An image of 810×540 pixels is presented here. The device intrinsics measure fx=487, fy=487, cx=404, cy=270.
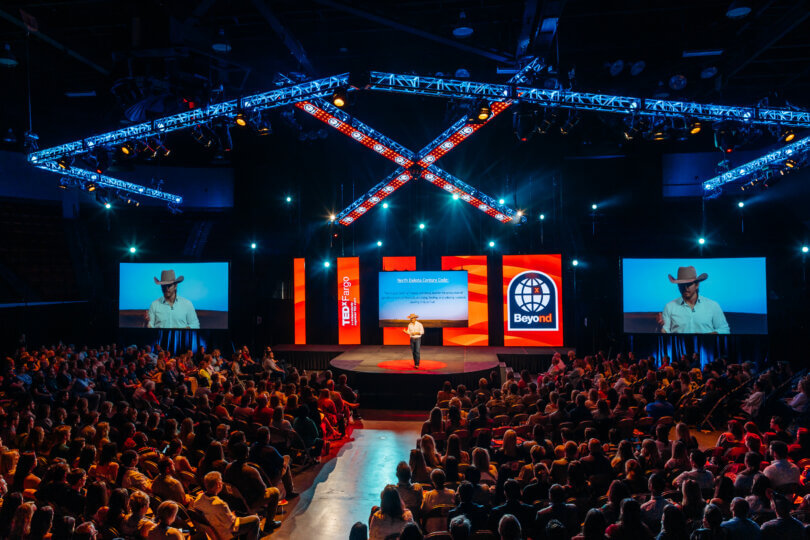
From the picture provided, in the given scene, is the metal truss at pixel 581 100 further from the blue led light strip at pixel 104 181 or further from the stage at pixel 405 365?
the blue led light strip at pixel 104 181

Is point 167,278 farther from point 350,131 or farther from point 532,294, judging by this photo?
point 532,294

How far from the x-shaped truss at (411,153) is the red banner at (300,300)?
2.48 metres

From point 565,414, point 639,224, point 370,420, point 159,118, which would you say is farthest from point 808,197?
point 159,118

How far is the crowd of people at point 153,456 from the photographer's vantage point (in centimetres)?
392

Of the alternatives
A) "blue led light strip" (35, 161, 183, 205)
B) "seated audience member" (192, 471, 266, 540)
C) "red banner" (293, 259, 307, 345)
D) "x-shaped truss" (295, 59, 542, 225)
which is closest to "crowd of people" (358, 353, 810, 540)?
"seated audience member" (192, 471, 266, 540)

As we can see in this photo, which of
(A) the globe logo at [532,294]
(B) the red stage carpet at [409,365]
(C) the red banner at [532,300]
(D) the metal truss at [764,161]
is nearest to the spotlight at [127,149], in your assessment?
(B) the red stage carpet at [409,365]

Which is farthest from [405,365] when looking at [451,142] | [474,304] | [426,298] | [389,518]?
[389,518]

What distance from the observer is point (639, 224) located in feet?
51.6

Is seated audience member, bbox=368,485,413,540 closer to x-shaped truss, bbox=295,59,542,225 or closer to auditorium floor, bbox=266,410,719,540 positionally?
auditorium floor, bbox=266,410,719,540

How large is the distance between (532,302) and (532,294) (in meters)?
0.26

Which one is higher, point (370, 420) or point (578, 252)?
point (578, 252)

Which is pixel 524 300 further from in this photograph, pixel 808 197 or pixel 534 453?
pixel 534 453

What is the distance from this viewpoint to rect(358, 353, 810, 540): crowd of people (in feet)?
11.6

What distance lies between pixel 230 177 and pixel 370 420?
11.7 metres
